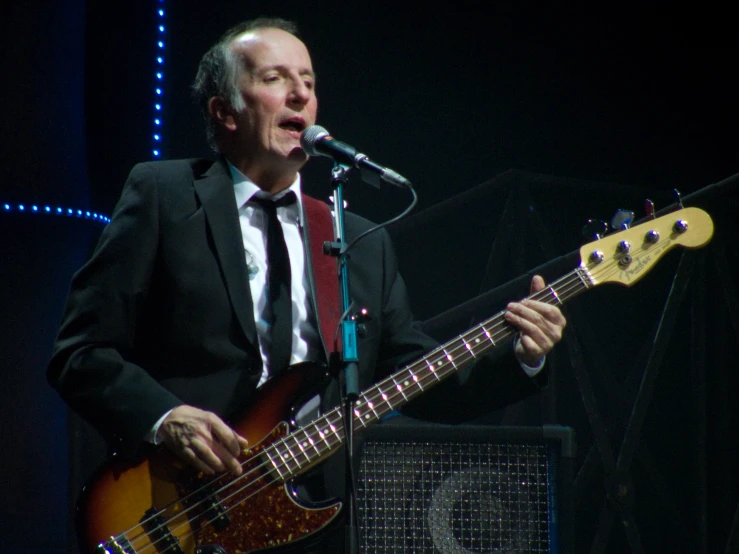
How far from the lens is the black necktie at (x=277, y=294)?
6.98ft

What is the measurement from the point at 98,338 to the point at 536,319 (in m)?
1.09

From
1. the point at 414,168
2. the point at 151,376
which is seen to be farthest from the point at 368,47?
the point at 151,376

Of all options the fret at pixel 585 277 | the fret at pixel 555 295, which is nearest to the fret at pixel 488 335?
the fret at pixel 555 295

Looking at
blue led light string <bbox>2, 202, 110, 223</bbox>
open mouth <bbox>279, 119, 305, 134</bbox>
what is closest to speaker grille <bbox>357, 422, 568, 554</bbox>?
open mouth <bbox>279, 119, 305, 134</bbox>

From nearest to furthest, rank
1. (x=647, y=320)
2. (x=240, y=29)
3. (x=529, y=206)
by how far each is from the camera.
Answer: (x=240, y=29) → (x=529, y=206) → (x=647, y=320)

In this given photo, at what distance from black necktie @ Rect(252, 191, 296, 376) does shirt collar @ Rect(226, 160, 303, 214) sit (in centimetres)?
1

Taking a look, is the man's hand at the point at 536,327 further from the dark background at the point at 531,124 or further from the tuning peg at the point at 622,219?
the dark background at the point at 531,124

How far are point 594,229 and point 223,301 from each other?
40.9 inches

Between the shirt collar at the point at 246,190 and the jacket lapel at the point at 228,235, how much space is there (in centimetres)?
4

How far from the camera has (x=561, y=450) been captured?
8.53 feet

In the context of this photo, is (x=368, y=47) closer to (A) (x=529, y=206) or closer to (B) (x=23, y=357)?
(A) (x=529, y=206)

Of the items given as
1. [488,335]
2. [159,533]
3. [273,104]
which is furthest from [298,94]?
[159,533]

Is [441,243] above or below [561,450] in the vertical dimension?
above

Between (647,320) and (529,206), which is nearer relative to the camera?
(529,206)
